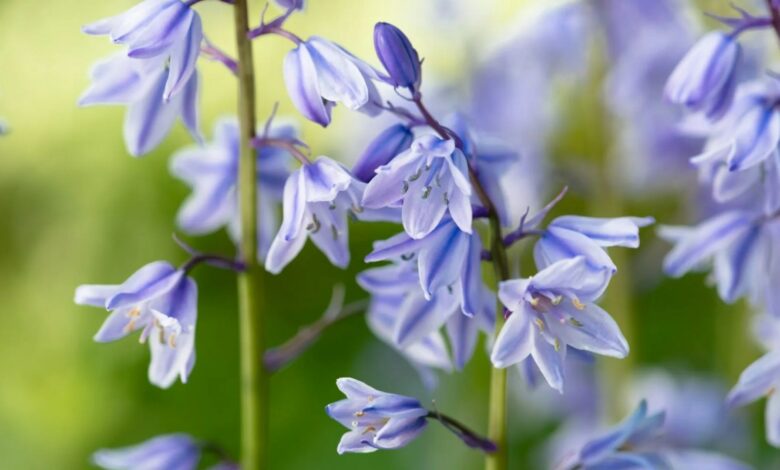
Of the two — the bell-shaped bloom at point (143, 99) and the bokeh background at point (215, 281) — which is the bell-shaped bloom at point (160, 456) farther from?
the bokeh background at point (215, 281)

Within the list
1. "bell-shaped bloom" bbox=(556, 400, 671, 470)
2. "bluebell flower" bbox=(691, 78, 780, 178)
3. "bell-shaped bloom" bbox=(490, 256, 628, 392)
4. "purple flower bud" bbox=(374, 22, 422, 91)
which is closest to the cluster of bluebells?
"bluebell flower" bbox=(691, 78, 780, 178)

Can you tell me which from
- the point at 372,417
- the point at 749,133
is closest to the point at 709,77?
the point at 749,133

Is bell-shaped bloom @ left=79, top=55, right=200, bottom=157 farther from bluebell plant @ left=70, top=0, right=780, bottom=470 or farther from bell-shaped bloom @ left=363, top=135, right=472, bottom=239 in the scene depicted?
bell-shaped bloom @ left=363, top=135, right=472, bottom=239

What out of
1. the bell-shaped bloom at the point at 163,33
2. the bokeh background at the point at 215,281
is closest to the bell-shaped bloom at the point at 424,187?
the bell-shaped bloom at the point at 163,33

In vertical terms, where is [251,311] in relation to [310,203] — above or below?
below

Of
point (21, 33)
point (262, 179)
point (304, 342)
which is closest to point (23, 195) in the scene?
point (21, 33)

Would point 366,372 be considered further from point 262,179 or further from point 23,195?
point 262,179

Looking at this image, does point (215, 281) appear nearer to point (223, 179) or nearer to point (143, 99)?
point (223, 179)
